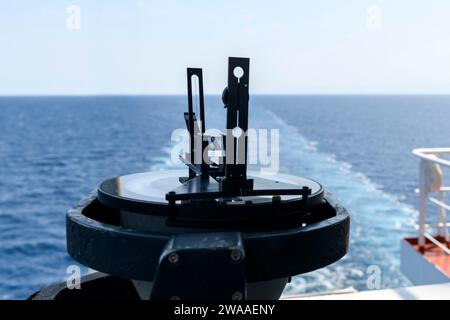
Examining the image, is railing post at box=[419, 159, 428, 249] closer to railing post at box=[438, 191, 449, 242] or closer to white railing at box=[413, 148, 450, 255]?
white railing at box=[413, 148, 450, 255]

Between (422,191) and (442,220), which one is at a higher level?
(422,191)

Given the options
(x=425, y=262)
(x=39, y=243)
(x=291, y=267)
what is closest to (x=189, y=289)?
(x=291, y=267)

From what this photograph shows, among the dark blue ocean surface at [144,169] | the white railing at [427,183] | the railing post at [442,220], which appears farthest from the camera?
the dark blue ocean surface at [144,169]

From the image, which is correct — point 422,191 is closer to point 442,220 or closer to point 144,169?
point 442,220

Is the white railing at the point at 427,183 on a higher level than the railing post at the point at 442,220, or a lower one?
higher

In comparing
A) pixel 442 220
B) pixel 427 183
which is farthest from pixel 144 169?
pixel 427 183

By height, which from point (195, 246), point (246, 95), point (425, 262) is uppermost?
point (246, 95)

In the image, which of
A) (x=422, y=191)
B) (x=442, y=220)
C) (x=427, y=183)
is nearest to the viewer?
(x=422, y=191)

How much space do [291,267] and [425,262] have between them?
3.82 metres

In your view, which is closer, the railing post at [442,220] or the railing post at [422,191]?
the railing post at [422,191]

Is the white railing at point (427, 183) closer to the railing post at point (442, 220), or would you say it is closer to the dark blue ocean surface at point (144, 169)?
the railing post at point (442, 220)

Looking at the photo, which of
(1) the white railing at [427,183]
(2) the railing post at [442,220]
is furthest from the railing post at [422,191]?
(2) the railing post at [442,220]
